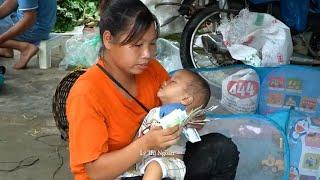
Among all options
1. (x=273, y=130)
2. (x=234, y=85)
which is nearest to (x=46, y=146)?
(x=234, y=85)

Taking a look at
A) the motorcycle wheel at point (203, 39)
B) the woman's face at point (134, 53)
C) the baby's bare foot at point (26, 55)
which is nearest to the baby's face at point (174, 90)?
the woman's face at point (134, 53)

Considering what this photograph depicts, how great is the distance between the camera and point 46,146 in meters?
3.17

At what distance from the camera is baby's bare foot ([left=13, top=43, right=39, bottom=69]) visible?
495cm

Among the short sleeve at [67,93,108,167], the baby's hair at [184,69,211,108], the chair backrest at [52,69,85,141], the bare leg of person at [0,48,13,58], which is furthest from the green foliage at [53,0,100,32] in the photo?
the short sleeve at [67,93,108,167]

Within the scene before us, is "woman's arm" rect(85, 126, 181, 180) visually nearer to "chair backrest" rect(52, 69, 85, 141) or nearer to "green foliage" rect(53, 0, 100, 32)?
"chair backrest" rect(52, 69, 85, 141)

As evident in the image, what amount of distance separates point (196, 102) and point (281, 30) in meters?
2.10

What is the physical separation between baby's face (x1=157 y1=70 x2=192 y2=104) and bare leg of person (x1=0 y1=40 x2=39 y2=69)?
331cm

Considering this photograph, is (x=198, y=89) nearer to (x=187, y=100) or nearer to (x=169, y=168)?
(x=187, y=100)

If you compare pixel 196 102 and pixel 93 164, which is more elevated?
pixel 196 102

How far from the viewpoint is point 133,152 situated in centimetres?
164

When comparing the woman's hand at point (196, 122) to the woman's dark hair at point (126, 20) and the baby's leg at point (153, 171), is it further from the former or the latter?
the woman's dark hair at point (126, 20)

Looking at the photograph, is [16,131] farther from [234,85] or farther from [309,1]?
[309,1]

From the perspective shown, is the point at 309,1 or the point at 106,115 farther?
the point at 309,1

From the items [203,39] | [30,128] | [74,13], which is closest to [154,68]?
[30,128]
